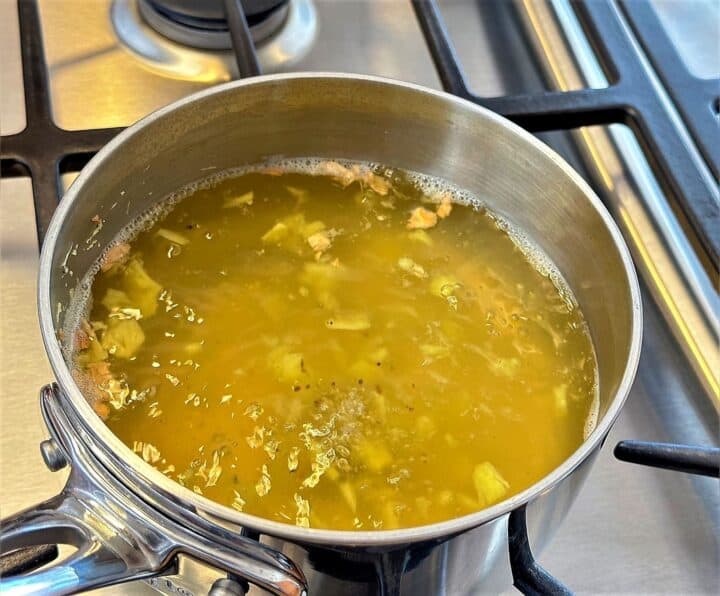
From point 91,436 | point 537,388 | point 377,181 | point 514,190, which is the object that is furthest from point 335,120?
point 91,436

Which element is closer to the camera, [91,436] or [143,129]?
[91,436]

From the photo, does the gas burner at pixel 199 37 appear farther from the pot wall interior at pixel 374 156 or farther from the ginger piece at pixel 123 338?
the ginger piece at pixel 123 338

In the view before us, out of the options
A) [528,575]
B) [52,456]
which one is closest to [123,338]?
[52,456]

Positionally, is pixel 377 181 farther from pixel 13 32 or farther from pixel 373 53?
pixel 13 32

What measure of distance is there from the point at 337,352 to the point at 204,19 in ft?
1.32

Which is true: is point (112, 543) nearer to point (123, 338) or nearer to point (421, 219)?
point (123, 338)

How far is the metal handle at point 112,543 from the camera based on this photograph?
434 mm

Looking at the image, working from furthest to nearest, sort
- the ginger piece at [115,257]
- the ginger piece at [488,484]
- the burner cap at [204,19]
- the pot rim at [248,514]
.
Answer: the burner cap at [204,19] < the ginger piece at [115,257] < the ginger piece at [488,484] < the pot rim at [248,514]

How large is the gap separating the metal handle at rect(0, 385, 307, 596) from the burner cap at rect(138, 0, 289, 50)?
0.52 metres

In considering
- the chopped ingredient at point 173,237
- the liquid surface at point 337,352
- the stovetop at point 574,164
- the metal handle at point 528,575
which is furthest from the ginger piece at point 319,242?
the metal handle at point 528,575

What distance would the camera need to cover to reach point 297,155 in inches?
31.0

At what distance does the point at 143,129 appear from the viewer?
640mm

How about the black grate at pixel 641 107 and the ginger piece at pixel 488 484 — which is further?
the black grate at pixel 641 107

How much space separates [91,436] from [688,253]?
0.56m
